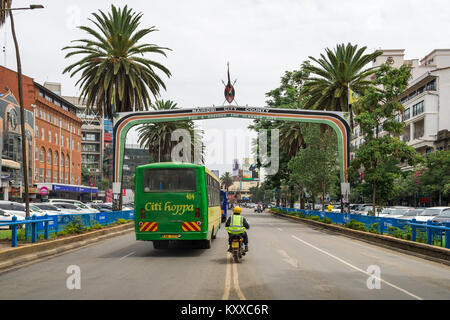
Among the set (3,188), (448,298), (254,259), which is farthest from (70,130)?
(448,298)

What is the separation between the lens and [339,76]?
3766cm

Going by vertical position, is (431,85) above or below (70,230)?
above

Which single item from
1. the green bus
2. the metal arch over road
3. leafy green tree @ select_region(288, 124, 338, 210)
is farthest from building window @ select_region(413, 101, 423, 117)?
the green bus

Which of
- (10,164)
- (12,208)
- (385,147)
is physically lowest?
(12,208)

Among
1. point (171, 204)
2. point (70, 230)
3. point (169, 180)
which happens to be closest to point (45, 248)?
Answer: point (171, 204)

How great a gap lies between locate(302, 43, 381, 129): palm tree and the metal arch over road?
1715 millimetres

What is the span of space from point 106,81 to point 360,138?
69919mm

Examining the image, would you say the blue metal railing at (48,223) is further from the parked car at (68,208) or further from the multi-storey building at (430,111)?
the multi-storey building at (430,111)

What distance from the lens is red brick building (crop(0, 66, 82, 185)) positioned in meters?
67.3

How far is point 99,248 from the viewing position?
62.6 feet

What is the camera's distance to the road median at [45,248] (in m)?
13.8

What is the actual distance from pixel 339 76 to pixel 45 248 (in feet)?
91.0

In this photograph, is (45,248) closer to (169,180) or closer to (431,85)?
(169,180)

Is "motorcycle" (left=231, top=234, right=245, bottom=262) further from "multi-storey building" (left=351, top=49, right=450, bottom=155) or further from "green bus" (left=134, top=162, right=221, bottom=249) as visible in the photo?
"multi-storey building" (left=351, top=49, right=450, bottom=155)
